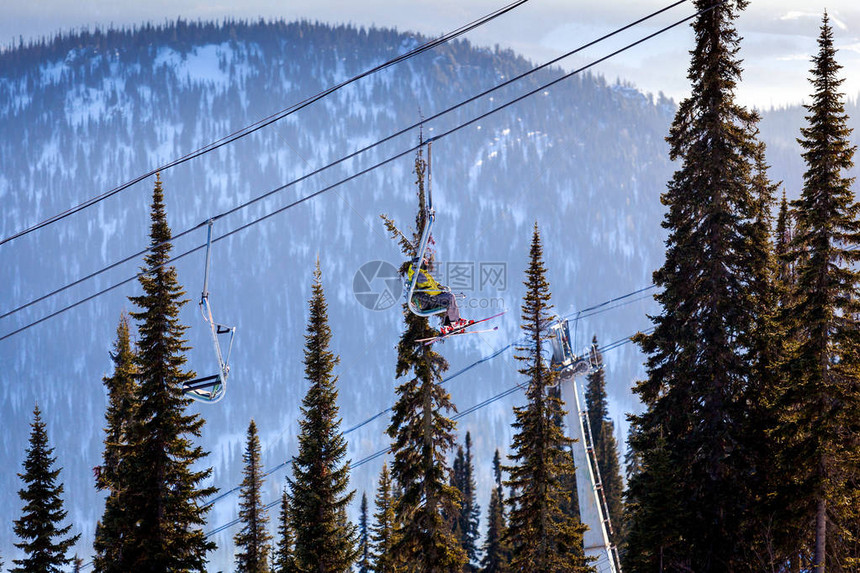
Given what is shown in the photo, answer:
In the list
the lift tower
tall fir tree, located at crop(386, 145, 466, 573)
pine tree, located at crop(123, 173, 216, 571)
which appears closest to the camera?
tall fir tree, located at crop(386, 145, 466, 573)

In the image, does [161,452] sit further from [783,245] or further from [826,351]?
[783,245]

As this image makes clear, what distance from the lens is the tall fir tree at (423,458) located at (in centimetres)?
3062

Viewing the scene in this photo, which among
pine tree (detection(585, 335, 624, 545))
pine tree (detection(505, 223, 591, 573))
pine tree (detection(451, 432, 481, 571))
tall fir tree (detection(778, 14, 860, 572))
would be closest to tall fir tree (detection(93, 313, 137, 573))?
pine tree (detection(505, 223, 591, 573))

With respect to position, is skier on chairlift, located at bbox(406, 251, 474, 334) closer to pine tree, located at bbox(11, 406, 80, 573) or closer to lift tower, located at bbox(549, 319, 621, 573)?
lift tower, located at bbox(549, 319, 621, 573)

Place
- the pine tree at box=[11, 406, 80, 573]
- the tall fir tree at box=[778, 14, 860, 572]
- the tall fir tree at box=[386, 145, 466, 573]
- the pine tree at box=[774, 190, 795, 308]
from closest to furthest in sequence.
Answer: the tall fir tree at box=[778, 14, 860, 572] < the tall fir tree at box=[386, 145, 466, 573] < the pine tree at box=[774, 190, 795, 308] < the pine tree at box=[11, 406, 80, 573]

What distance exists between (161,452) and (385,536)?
19.3m

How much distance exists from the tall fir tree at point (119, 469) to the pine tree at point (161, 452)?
403 millimetres

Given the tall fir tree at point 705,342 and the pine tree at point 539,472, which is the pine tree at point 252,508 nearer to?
the pine tree at point 539,472

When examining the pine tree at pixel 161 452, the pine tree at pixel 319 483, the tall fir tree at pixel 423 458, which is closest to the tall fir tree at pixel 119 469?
the pine tree at pixel 161 452

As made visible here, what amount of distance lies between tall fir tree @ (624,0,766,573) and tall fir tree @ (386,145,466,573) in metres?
6.20

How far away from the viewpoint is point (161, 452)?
32.9 m

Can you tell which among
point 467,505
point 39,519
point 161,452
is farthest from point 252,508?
point 467,505

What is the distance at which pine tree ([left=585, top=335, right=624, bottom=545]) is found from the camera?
6191 cm

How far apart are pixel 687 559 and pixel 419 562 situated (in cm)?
860
